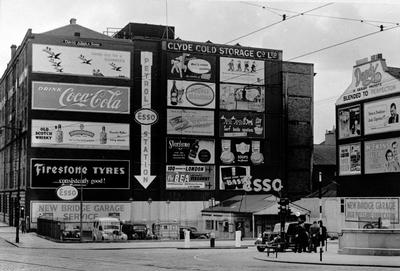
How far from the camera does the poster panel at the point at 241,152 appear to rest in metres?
78.8

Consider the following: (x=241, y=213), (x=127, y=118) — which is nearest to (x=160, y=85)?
(x=127, y=118)

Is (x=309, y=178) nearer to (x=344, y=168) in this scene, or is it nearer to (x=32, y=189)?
(x=344, y=168)

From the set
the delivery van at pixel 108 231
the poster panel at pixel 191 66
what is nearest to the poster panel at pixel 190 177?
the poster panel at pixel 191 66

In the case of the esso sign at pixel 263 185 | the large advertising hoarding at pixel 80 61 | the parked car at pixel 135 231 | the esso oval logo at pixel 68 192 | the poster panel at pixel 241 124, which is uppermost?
the large advertising hoarding at pixel 80 61

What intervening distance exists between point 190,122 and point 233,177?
8554mm

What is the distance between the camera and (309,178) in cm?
8456

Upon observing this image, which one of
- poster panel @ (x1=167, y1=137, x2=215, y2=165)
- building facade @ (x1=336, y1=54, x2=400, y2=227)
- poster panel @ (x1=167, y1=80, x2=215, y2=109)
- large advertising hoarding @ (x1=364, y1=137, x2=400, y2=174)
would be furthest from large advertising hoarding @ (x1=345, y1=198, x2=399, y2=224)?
poster panel @ (x1=167, y1=80, x2=215, y2=109)

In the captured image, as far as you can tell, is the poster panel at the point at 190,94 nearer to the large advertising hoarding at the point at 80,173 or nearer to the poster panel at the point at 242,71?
the poster panel at the point at 242,71

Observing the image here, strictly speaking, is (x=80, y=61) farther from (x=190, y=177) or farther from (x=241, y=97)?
(x=241, y=97)

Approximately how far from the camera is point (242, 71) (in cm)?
7988

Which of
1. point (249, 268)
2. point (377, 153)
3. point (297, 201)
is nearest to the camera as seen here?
point (249, 268)

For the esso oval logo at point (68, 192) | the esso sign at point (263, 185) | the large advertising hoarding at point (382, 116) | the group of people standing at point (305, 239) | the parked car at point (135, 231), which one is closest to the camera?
the group of people standing at point (305, 239)

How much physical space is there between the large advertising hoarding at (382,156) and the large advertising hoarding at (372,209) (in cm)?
300

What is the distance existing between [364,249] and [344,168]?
3550 centimetres
